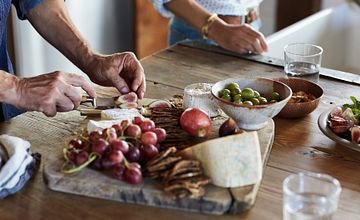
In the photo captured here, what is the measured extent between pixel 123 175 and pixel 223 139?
20 cm

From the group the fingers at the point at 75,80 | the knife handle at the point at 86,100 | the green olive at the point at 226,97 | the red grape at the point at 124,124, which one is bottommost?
the knife handle at the point at 86,100

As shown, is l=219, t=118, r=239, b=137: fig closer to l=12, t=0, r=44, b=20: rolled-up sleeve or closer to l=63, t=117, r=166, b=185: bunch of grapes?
l=63, t=117, r=166, b=185: bunch of grapes

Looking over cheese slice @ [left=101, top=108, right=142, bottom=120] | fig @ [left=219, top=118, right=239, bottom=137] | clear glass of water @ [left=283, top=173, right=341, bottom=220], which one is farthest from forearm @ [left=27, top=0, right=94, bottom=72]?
clear glass of water @ [left=283, top=173, right=341, bottom=220]

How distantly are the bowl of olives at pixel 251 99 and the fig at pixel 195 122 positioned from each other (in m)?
0.08

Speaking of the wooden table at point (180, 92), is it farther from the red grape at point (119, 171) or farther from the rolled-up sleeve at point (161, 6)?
the rolled-up sleeve at point (161, 6)

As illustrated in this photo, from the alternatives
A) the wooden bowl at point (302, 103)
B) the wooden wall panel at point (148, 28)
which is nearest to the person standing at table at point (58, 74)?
the wooden bowl at point (302, 103)

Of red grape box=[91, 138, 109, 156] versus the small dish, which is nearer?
red grape box=[91, 138, 109, 156]

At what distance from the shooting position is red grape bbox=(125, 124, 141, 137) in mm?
1240

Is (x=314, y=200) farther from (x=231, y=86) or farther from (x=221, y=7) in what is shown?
(x=221, y=7)

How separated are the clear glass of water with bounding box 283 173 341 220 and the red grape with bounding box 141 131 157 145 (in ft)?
0.90

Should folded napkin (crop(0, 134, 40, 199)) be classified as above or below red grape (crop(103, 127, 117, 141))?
below

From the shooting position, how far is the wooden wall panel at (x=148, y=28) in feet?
10.3

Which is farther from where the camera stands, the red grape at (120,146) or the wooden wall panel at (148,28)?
the wooden wall panel at (148,28)

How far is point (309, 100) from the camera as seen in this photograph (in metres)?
1.55
